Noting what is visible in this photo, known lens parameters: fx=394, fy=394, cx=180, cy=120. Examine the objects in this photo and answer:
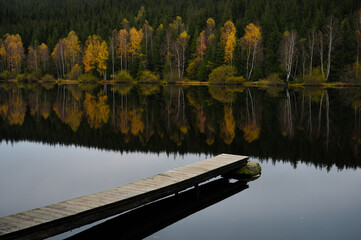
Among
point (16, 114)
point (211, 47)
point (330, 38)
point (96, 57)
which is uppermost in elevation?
point (330, 38)

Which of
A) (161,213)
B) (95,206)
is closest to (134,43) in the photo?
(161,213)

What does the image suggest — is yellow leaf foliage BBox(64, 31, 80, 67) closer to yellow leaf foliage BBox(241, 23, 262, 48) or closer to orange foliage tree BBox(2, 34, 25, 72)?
orange foliage tree BBox(2, 34, 25, 72)

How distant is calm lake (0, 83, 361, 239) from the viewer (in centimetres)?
895

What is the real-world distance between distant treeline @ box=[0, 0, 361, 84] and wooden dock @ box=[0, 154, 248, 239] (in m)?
60.8

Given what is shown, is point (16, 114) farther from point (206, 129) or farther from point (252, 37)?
point (252, 37)

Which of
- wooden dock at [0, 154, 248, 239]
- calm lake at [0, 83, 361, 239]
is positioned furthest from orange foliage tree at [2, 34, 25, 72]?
wooden dock at [0, 154, 248, 239]

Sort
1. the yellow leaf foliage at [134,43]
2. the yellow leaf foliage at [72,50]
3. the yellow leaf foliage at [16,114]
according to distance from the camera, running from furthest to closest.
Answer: the yellow leaf foliage at [72,50], the yellow leaf foliage at [134,43], the yellow leaf foliage at [16,114]

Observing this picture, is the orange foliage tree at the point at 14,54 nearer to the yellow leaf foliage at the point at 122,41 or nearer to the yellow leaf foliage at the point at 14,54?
the yellow leaf foliage at the point at 14,54

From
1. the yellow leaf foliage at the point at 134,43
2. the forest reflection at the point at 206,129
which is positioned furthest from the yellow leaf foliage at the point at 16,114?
the yellow leaf foliage at the point at 134,43

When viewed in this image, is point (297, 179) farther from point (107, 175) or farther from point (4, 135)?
point (4, 135)

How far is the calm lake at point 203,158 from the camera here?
8945 millimetres

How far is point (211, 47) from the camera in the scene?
7862cm

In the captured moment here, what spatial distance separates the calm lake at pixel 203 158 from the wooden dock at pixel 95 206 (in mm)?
486

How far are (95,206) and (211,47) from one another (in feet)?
239
